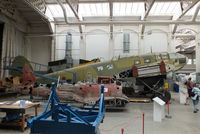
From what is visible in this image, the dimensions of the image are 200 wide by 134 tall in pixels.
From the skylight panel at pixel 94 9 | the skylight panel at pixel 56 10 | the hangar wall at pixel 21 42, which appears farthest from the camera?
the skylight panel at pixel 56 10

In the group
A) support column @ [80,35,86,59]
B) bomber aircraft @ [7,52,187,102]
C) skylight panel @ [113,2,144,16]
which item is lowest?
bomber aircraft @ [7,52,187,102]

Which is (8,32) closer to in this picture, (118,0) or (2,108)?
(118,0)

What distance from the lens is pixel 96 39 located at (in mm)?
23641

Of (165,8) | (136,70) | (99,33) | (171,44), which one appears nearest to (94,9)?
(99,33)

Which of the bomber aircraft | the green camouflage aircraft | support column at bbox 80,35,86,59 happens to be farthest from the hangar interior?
the bomber aircraft

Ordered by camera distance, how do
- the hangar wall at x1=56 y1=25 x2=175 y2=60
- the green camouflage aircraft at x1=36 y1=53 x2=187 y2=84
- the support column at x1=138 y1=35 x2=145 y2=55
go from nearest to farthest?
the green camouflage aircraft at x1=36 y1=53 x2=187 y2=84 < the support column at x1=138 y1=35 x2=145 y2=55 < the hangar wall at x1=56 y1=25 x2=175 y2=60

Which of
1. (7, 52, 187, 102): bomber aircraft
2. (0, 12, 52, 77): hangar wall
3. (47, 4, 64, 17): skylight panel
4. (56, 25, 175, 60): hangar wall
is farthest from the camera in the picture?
(56, 25, 175, 60): hangar wall

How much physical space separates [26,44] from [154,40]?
703 inches

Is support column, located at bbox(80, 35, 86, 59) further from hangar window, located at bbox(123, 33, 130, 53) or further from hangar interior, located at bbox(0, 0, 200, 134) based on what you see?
hangar window, located at bbox(123, 33, 130, 53)

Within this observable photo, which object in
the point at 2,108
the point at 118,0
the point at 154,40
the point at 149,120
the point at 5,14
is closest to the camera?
the point at 2,108

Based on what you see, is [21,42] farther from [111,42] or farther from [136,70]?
[136,70]

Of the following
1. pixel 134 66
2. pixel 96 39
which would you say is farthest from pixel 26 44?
pixel 134 66

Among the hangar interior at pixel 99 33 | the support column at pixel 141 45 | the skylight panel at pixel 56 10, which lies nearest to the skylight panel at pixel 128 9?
the hangar interior at pixel 99 33

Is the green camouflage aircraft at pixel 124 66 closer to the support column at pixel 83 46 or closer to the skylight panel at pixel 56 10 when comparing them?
the support column at pixel 83 46
